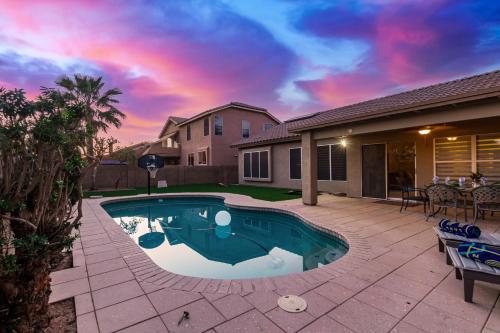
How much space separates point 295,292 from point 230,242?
3733mm

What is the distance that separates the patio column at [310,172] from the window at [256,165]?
6626mm

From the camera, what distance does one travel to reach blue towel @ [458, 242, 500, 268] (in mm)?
2701

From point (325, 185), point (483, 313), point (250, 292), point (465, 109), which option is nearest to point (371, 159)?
point (325, 185)

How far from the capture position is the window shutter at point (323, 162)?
40.4 ft

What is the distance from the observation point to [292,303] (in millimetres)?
2709

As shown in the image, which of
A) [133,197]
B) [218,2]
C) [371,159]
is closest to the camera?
[218,2]

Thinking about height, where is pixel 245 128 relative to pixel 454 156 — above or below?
above

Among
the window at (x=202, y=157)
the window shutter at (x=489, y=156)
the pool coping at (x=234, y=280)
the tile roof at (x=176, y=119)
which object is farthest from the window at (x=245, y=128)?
the pool coping at (x=234, y=280)

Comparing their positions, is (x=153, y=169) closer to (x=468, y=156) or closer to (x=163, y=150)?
(x=163, y=150)

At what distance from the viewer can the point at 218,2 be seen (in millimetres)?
8875

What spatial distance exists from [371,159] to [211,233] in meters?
7.64

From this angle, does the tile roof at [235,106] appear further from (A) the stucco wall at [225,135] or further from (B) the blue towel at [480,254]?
(B) the blue towel at [480,254]

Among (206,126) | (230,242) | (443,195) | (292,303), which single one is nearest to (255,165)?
(206,126)

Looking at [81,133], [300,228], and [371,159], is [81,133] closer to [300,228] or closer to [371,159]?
[300,228]
